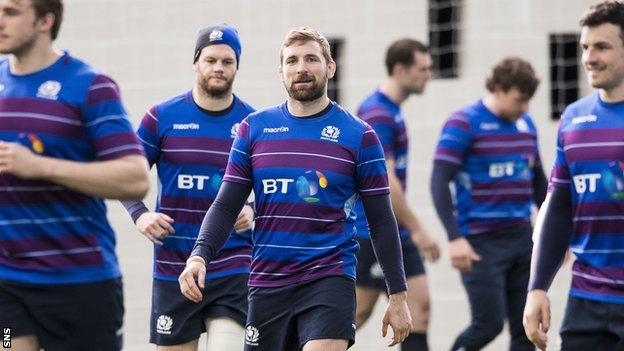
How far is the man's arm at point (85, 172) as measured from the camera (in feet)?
16.9

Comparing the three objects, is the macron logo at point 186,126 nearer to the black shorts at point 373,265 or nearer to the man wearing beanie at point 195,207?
the man wearing beanie at point 195,207

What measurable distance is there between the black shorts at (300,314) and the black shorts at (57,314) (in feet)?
2.62

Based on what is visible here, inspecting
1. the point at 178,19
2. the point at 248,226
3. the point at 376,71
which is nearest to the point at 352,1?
the point at 376,71

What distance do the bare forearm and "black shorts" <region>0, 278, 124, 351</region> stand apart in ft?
1.51

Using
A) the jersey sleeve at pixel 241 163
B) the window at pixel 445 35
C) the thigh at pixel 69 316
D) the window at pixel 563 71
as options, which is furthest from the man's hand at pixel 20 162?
the window at pixel 563 71

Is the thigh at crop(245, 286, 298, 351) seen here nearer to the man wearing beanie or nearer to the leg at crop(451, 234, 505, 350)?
the man wearing beanie

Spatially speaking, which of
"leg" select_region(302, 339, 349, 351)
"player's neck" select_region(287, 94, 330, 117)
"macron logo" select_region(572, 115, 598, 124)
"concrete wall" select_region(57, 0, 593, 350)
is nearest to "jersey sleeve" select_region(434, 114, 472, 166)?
"concrete wall" select_region(57, 0, 593, 350)

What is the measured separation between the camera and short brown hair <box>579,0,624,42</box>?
5.95 meters

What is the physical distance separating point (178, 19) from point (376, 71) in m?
1.74

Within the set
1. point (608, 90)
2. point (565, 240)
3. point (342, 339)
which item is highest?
point (608, 90)

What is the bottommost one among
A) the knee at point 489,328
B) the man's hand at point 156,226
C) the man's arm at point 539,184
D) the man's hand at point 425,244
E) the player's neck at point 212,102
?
the knee at point 489,328

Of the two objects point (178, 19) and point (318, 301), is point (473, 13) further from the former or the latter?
point (318, 301)

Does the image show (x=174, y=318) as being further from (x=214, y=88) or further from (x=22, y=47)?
(x=22, y=47)

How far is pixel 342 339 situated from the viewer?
6.11 metres
